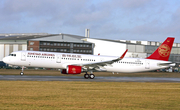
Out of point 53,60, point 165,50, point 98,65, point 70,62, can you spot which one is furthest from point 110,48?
point 53,60

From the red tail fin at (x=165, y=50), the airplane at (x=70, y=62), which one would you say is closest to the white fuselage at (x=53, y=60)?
the airplane at (x=70, y=62)

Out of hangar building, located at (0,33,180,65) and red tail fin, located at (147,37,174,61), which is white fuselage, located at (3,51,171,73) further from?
hangar building, located at (0,33,180,65)

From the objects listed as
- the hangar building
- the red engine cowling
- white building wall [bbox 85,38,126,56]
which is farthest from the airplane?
white building wall [bbox 85,38,126,56]

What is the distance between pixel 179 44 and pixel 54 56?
102091mm

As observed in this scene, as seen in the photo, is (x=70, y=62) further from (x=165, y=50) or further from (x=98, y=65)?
(x=165, y=50)

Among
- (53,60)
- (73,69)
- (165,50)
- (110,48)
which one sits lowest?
(73,69)

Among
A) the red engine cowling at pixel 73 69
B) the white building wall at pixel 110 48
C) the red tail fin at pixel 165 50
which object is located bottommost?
the red engine cowling at pixel 73 69

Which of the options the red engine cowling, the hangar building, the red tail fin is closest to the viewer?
the red engine cowling

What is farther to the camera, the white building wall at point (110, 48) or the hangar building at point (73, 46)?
the white building wall at point (110, 48)

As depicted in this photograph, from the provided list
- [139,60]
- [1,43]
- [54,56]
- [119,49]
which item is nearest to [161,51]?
[139,60]

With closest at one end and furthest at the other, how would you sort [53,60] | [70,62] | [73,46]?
1. [53,60]
2. [70,62]
3. [73,46]

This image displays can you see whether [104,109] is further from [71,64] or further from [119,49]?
[119,49]

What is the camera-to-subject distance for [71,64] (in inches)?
1448

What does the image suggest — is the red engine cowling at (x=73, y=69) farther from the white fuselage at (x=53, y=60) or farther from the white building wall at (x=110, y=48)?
the white building wall at (x=110, y=48)
